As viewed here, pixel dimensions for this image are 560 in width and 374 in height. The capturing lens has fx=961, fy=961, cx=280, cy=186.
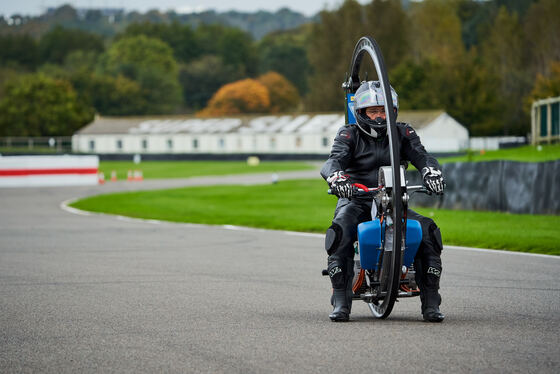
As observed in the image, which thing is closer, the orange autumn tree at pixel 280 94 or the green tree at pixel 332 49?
the green tree at pixel 332 49

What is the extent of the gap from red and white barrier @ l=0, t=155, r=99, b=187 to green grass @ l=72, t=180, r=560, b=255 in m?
5.78

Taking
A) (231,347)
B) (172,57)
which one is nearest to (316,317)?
(231,347)

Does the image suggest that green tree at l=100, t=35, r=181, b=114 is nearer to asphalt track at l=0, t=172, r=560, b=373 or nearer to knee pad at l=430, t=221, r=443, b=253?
asphalt track at l=0, t=172, r=560, b=373

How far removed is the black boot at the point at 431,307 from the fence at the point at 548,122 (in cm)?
2871

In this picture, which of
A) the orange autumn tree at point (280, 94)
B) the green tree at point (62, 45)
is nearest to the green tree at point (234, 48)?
the orange autumn tree at point (280, 94)

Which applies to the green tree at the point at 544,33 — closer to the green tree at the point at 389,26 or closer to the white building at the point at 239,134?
the green tree at the point at 389,26

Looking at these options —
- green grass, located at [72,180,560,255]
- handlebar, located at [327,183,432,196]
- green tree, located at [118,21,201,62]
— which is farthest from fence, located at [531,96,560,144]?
green tree, located at [118,21,201,62]

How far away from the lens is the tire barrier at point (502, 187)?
58.9 feet

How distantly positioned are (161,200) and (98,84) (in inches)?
4172

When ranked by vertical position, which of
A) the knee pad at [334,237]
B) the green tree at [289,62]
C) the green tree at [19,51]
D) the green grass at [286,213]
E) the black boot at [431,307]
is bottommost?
the green grass at [286,213]

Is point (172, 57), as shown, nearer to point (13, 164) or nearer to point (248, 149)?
point (248, 149)

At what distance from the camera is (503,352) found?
5941 mm

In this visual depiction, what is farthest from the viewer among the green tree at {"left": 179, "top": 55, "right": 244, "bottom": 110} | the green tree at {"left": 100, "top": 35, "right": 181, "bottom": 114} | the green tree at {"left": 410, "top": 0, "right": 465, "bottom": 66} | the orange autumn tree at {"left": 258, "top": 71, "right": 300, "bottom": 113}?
the green tree at {"left": 179, "top": 55, "right": 244, "bottom": 110}

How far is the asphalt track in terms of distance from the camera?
19.1 feet
